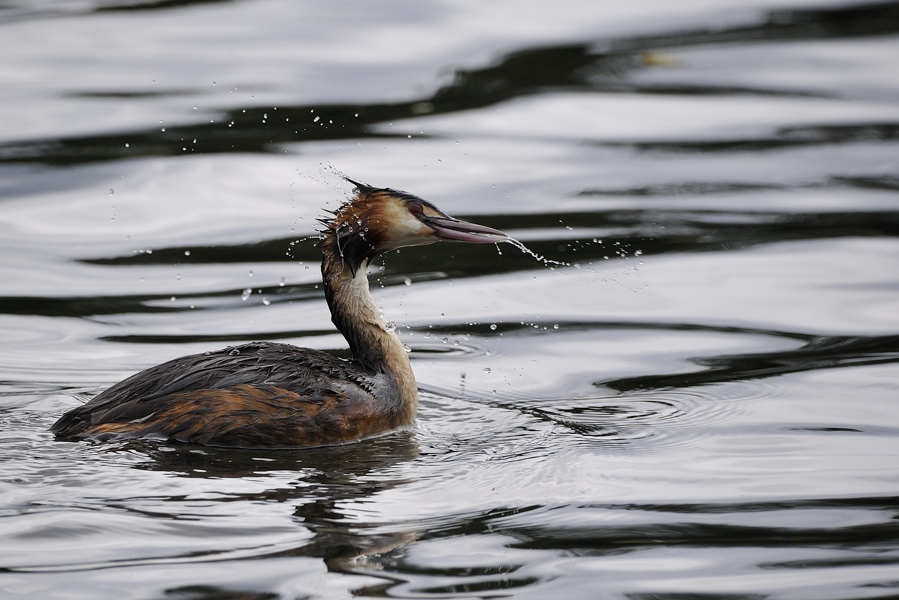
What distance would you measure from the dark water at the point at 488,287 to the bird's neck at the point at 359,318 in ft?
1.29

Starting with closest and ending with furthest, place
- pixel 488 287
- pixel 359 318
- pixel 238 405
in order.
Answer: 1. pixel 238 405
2. pixel 359 318
3. pixel 488 287

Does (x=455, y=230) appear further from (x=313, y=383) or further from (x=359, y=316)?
(x=313, y=383)

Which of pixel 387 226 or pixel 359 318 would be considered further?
pixel 359 318

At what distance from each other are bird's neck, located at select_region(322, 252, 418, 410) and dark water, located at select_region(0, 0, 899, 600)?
394mm

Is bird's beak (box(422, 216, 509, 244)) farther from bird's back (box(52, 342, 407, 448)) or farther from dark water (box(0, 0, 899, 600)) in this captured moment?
bird's back (box(52, 342, 407, 448))

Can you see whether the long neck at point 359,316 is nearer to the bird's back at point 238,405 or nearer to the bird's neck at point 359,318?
the bird's neck at point 359,318

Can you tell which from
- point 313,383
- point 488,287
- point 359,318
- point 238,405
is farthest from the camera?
point 488,287

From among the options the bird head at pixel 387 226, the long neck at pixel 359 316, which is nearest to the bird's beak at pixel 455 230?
the bird head at pixel 387 226

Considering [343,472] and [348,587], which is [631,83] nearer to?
[343,472]

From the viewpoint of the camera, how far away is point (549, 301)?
387 inches

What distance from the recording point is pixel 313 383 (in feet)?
24.1

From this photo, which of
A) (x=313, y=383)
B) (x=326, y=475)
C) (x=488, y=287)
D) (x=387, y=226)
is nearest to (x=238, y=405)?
(x=313, y=383)

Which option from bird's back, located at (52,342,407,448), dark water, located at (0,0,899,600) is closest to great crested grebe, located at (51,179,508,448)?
bird's back, located at (52,342,407,448)

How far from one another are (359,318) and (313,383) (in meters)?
0.67
